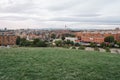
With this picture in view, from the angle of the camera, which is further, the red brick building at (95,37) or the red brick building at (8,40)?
the red brick building at (95,37)

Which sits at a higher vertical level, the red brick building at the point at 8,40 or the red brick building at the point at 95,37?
the red brick building at the point at 8,40

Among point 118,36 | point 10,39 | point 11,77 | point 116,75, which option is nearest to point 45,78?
point 11,77

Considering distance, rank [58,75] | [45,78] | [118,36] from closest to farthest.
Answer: [45,78], [58,75], [118,36]

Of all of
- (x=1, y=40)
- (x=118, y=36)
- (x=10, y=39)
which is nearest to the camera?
(x=1, y=40)

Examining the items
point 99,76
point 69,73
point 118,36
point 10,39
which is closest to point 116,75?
point 99,76

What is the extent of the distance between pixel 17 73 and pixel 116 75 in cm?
171

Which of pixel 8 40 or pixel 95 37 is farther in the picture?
pixel 95 37

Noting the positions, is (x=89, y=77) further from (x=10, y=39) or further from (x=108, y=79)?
(x=10, y=39)

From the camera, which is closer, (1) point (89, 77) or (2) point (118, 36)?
(1) point (89, 77)

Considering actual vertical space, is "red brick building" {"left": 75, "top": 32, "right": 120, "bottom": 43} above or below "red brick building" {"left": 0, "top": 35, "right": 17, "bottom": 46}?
below

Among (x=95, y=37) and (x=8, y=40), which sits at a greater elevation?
(x=8, y=40)

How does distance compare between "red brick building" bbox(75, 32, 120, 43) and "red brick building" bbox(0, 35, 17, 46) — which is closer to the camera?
"red brick building" bbox(0, 35, 17, 46)

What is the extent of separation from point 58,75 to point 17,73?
2.32ft

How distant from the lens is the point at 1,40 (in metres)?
35.1
